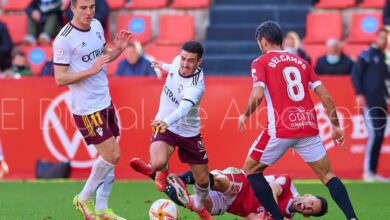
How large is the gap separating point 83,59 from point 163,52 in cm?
779

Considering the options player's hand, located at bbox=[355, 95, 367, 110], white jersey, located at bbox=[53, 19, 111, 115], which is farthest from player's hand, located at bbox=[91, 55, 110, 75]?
player's hand, located at bbox=[355, 95, 367, 110]

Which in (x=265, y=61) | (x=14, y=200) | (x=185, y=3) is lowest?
(x=14, y=200)

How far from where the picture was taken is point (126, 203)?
1155 cm

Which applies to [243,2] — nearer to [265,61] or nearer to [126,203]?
[126,203]

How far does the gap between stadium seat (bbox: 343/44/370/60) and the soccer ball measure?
8074 millimetres

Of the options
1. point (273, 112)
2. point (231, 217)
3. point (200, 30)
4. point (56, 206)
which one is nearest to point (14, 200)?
point (56, 206)

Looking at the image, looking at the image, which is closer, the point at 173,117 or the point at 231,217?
the point at 173,117

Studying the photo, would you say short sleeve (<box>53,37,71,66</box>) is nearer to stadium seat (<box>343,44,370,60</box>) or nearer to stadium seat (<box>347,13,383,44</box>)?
stadium seat (<box>343,44,370,60</box>)

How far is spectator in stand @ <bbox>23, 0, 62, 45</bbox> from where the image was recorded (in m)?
17.9

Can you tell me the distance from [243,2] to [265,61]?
9458 mm

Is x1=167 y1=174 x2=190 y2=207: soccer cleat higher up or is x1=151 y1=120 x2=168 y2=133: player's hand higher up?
x1=151 y1=120 x2=168 y2=133: player's hand

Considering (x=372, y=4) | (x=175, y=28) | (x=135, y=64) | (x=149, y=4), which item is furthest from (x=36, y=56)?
(x=372, y=4)

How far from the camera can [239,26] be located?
59.0 feet

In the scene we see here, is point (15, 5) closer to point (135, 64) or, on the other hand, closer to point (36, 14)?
point (36, 14)
